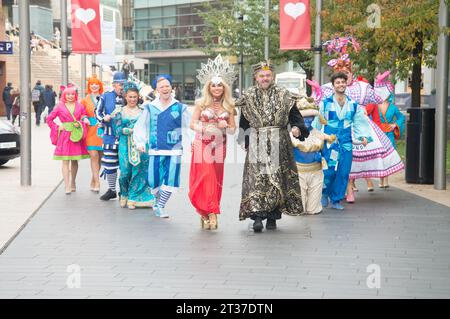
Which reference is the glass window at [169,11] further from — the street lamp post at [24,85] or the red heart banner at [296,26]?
the street lamp post at [24,85]

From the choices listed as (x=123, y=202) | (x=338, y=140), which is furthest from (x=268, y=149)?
(x=123, y=202)

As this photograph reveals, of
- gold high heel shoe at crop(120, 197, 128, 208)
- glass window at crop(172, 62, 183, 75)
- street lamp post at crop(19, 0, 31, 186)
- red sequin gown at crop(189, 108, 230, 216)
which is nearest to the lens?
red sequin gown at crop(189, 108, 230, 216)

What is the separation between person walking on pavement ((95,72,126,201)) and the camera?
12938 mm

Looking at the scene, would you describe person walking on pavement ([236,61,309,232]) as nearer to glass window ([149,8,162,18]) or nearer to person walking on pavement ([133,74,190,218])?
person walking on pavement ([133,74,190,218])

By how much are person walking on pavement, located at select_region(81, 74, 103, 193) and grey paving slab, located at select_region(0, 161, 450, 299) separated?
1.60 metres

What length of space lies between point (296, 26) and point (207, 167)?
373 inches

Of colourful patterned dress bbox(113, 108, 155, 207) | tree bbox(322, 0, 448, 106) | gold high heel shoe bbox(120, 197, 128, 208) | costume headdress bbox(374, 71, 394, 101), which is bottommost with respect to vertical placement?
gold high heel shoe bbox(120, 197, 128, 208)

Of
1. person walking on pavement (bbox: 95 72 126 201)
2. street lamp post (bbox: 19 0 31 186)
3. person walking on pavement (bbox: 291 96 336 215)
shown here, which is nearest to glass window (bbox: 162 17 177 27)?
street lamp post (bbox: 19 0 31 186)

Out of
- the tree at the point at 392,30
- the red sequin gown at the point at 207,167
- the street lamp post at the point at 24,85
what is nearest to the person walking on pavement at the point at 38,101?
the tree at the point at 392,30

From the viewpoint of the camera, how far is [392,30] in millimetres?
15531

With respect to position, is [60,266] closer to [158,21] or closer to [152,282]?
[152,282]

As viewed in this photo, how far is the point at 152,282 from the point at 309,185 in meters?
4.69

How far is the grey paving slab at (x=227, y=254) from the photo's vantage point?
700 centimetres

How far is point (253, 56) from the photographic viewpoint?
48781mm
